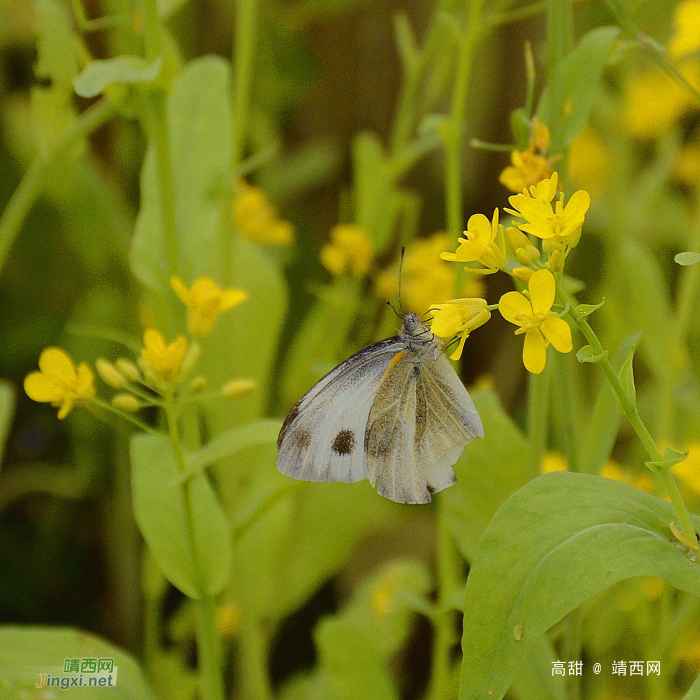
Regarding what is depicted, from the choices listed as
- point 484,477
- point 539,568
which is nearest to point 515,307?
point 539,568

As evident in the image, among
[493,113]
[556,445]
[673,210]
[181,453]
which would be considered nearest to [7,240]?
[181,453]

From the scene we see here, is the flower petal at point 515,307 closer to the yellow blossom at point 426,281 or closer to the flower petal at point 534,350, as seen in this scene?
the flower petal at point 534,350

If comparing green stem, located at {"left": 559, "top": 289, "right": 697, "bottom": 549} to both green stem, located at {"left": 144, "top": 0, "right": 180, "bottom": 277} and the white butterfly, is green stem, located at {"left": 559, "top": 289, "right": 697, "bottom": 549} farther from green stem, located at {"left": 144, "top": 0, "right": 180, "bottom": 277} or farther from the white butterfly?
green stem, located at {"left": 144, "top": 0, "right": 180, "bottom": 277}

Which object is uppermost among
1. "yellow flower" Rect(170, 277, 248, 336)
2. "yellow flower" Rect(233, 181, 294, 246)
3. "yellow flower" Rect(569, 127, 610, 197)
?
"yellow flower" Rect(569, 127, 610, 197)

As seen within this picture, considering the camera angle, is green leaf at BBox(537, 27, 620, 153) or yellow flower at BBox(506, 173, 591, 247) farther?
green leaf at BBox(537, 27, 620, 153)

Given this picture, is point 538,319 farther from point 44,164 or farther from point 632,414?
point 44,164

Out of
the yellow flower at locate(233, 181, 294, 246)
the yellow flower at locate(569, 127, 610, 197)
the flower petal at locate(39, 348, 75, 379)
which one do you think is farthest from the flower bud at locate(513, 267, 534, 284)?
the yellow flower at locate(569, 127, 610, 197)
